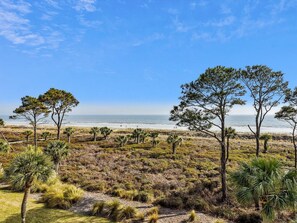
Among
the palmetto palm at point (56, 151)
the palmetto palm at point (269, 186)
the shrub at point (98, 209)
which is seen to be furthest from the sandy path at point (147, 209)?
the palmetto palm at point (56, 151)

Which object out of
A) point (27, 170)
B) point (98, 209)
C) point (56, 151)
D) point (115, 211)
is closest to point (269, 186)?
point (115, 211)

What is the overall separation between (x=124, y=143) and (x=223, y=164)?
104ft

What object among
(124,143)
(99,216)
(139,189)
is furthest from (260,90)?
(124,143)

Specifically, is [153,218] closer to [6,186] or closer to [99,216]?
[99,216]

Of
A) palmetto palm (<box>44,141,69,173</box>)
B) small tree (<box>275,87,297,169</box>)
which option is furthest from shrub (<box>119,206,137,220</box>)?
small tree (<box>275,87,297,169</box>)

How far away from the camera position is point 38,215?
14891 mm

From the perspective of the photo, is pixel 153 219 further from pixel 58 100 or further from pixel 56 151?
pixel 58 100

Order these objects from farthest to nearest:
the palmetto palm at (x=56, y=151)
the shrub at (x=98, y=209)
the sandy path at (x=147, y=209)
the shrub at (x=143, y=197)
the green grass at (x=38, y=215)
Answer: the palmetto palm at (x=56, y=151) < the shrub at (x=143, y=197) < the shrub at (x=98, y=209) < the sandy path at (x=147, y=209) < the green grass at (x=38, y=215)

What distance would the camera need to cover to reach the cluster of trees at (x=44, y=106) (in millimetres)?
36781

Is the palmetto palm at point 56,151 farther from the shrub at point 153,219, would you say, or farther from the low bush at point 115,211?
the shrub at point 153,219

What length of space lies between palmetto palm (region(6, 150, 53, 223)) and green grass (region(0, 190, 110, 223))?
1.71m

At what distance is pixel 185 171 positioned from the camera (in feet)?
90.5

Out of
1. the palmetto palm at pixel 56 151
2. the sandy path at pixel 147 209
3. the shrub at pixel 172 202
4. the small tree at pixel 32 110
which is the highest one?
the small tree at pixel 32 110

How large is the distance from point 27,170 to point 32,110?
27.8 meters
